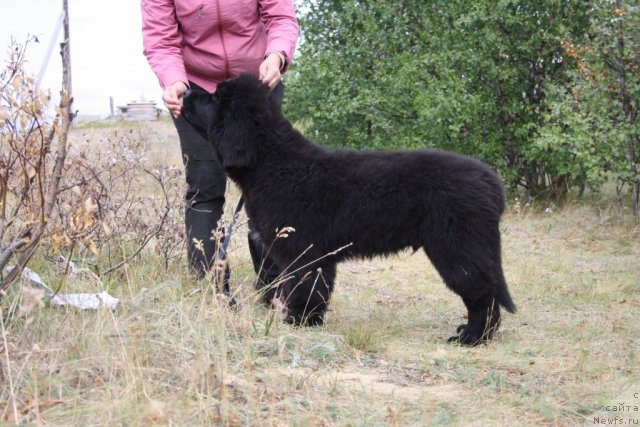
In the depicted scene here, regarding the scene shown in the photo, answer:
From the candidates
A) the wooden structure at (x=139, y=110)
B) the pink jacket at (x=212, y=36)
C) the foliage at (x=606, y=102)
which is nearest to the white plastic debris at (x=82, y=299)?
the pink jacket at (x=212, y=36)

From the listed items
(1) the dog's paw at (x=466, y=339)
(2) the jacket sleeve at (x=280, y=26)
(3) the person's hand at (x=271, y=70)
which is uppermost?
(2) the jacket sleeve at (x=280, y=26)

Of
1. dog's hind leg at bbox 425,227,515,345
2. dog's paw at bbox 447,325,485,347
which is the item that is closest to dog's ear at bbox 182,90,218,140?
dog's hind leg at bbox 425,227,515,345

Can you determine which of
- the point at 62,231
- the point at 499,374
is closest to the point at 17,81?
the point at 62,231

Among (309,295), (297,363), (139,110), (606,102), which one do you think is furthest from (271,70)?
(139,110)

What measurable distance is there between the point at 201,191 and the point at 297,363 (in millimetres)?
1570

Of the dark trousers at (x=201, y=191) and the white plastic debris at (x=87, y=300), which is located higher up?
the dark trousers at (x=201, y=191)

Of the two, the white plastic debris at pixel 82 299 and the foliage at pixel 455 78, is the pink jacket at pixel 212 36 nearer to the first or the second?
the white plastic debris at pixel 82 299

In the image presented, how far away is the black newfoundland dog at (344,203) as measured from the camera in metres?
4.12

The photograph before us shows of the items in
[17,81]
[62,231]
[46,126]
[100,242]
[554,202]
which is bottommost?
[554,202]

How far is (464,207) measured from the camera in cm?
408

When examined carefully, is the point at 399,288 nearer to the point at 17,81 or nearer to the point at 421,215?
the point at 421,215

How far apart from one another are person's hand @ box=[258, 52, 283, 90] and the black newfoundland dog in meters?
0.08

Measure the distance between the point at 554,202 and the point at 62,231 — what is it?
23.2 ft

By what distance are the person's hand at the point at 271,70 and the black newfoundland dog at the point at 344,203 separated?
0.25 feet
